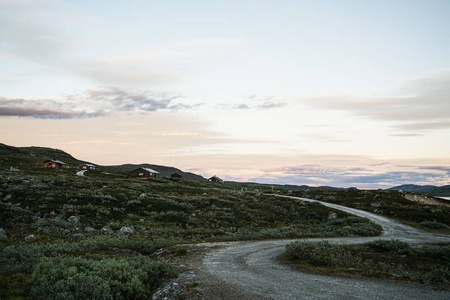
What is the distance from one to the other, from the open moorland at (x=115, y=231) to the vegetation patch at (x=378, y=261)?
956mm

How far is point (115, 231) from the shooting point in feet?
89.6

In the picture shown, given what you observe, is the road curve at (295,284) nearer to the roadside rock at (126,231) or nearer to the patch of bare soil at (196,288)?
the patch of bare soil at (196,288)

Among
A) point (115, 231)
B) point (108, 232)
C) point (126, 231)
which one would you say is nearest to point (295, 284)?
point (126, 231)

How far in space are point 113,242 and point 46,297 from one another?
10780 millimetres

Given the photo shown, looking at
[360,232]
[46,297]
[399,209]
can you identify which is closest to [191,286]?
[46,297]

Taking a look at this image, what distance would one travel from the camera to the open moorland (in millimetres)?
11047

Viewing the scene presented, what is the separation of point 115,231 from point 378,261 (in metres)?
22.0

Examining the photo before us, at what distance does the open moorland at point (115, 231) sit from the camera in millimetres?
11047

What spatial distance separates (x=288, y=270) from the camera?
48.2 ft

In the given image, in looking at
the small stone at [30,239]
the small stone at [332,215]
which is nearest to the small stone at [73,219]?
the small stone at [30,239]

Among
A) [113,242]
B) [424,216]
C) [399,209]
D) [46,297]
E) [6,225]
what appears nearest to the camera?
[46,297]

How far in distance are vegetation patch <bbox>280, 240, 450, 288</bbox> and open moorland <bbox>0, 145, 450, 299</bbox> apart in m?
0.96

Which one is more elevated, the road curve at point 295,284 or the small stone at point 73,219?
the road curve at point 295,284

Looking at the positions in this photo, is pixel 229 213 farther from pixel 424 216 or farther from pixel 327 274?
pixel 424 216
